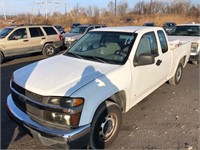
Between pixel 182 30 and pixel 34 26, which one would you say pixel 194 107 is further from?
pixel 34 26

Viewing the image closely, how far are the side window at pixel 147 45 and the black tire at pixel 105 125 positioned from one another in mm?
1100

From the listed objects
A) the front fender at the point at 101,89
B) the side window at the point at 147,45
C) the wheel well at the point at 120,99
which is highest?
the side window at the point at 147,45

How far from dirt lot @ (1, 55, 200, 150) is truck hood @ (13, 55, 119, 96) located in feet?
3.41

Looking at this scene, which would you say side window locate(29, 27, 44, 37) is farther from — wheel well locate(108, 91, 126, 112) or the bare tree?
the bare tree

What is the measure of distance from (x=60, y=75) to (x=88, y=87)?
0.60m

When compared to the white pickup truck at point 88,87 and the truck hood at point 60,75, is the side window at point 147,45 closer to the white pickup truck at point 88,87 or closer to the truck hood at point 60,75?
the white pickup truck at point 88,87

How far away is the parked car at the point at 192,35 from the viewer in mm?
8555

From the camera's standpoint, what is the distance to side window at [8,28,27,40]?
33.2 ft

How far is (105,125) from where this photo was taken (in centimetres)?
317

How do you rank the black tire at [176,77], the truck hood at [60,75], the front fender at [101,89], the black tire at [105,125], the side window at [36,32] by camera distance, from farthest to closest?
1. the side window at [36,32]
2. the black tire at [176,77]
3. the black tire at [105,125]
4. the truck hood at [60,75]
5. the front fender at [101,89]

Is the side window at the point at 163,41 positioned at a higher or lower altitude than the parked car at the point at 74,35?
higher

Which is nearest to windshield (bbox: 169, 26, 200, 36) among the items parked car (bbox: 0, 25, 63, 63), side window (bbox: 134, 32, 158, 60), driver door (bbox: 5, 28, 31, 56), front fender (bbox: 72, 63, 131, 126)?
side window (bbox: 134, 32, 158, 60)

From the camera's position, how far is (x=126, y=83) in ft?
11.2

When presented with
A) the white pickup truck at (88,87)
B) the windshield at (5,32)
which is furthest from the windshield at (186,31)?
the windshield at (5,32)
